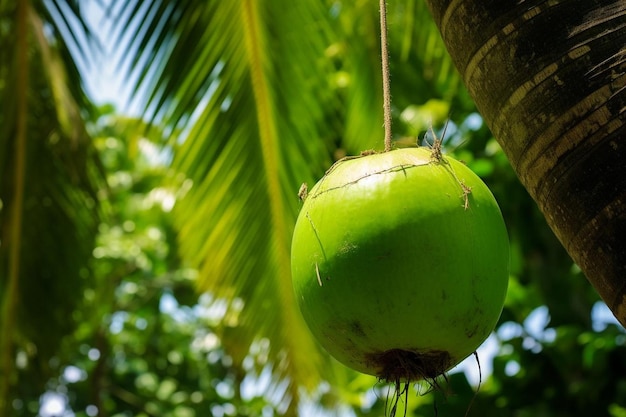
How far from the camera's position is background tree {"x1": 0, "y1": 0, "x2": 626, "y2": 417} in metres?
3.67

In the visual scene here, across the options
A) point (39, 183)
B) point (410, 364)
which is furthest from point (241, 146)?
point (410, 364)

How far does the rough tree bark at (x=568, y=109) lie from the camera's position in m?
1.12

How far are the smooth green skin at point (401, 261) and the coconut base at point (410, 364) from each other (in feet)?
0.07

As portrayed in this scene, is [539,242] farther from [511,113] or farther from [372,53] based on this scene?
[511,113]

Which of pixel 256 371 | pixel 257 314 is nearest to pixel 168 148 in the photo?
pixel 257 314

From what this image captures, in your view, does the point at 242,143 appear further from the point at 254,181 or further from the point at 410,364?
the point at 410,364

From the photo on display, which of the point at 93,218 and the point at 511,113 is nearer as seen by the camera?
the point at 511,113

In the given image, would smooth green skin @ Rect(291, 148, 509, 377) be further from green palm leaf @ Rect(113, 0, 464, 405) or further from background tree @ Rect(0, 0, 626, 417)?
green palm leaf @ Rect(113, 0, 464, 405)

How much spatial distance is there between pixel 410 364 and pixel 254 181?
112 inches

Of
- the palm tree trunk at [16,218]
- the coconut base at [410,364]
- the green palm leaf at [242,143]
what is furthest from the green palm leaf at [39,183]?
the coconut base at [410,364]

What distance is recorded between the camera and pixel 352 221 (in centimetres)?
119

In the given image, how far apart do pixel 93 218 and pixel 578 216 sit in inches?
156

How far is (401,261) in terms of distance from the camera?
1145mm

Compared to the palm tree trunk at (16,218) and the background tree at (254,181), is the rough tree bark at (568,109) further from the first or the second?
the palm tree trunk at (16,218)
